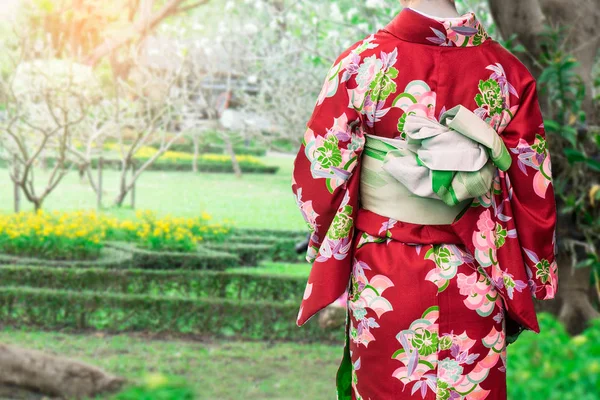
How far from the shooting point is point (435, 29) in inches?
62.6

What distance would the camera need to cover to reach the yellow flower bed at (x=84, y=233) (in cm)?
491

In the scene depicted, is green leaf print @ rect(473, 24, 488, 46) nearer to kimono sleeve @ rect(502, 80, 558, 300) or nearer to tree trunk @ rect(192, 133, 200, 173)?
kimono sleeve @ rect(502, 80, 558, 300)

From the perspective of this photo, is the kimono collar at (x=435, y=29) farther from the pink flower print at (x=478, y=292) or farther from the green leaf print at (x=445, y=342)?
the green leaf print at (x=445, y=342)

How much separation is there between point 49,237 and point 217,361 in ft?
5.33

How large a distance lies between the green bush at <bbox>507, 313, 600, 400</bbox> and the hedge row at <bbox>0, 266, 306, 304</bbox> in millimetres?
1964

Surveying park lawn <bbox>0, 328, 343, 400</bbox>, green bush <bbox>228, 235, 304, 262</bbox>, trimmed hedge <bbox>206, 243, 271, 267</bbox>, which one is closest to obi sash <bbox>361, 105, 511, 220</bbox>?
park lawn <bbox>0, 328, 343, 400</bbox>

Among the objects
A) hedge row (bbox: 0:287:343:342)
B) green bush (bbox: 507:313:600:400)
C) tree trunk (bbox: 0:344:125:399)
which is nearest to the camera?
green bush (bbox: 507:313:600:400)

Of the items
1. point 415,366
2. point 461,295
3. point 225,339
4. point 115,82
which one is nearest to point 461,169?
point 461,295

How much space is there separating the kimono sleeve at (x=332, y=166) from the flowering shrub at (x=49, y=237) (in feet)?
11.5

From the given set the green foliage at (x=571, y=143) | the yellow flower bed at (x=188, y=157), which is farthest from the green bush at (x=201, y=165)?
the green foliage at (x=571, y=143)

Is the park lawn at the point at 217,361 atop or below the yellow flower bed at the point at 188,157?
below

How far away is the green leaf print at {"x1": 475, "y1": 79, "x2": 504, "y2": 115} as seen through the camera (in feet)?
5.30

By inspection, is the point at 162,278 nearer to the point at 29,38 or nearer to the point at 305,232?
the point at 305,232

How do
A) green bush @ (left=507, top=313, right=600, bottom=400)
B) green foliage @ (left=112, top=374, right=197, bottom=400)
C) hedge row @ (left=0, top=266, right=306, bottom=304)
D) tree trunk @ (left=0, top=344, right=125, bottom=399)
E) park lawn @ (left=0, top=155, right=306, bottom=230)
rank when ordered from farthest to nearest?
park lawn @ (left=0, top=155, right=306, bottom=230) < hedge row @ (left=0, top=266, right=306, bottom=304) < tree trunk @ (left=0, top=344, right=125, bottom=399) < green bush @ (left=507, top=313, right=600, bottom=400) < green foliage @ (left=112, top=374, right=197, bottom=400)
